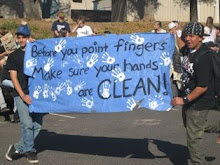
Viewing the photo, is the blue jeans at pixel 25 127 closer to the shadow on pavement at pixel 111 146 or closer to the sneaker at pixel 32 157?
the sneaker at pixel 32 157

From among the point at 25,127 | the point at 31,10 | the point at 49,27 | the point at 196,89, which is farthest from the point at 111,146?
the point at 31,10

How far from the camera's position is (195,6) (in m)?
32.2

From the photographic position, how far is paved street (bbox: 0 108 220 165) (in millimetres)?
7082

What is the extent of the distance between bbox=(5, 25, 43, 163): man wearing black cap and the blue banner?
9cm

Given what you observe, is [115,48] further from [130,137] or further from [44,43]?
[130,137]

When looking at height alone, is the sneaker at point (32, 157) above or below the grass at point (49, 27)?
below

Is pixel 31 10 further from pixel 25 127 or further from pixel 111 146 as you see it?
pixel 25 127

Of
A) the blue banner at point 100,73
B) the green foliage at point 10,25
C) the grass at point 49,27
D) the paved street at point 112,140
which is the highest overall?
the blue banner at point 100,73

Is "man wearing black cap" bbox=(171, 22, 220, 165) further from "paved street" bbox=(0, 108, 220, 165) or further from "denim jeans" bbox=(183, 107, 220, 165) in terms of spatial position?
"paved street" bbox=(0, 108, 220, 165)

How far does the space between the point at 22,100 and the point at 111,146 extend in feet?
5.82

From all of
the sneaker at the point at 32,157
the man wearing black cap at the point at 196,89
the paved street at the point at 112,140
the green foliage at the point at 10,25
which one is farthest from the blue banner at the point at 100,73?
the green foliage at the point at 10,25

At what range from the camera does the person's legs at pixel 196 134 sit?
228 inches

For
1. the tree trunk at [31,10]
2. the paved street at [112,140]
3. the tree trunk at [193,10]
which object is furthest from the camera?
the tree trunk at [193,10]

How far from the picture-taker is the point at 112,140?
8.27 m
